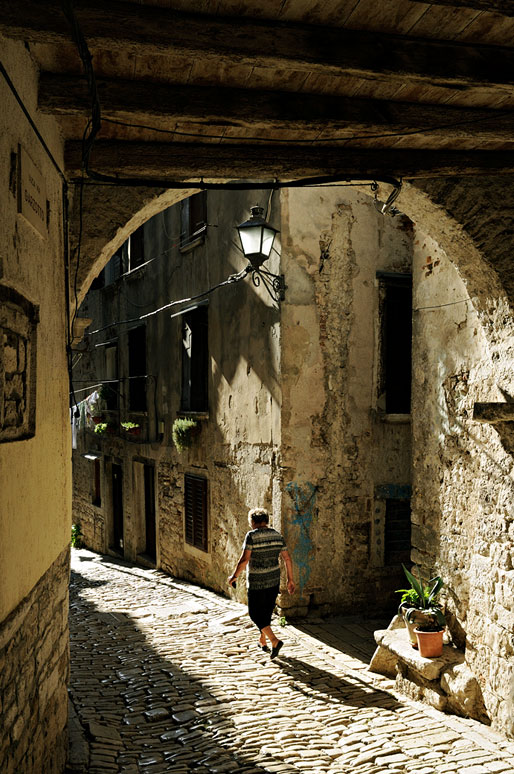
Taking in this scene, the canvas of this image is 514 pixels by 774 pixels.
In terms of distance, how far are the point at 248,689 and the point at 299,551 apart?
8.28 ft

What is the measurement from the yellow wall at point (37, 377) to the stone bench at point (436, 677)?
3.03m

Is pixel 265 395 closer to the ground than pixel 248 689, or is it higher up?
higher up

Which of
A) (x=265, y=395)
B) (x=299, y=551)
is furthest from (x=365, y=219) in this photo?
(x=299, y=551)

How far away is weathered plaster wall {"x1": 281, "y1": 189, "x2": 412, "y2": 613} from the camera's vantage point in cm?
852

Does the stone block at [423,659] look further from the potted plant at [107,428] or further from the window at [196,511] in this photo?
the potted plant at [107,428]

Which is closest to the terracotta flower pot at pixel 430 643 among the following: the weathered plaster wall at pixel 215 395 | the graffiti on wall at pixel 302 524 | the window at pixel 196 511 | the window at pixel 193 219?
the graffiti on wall at pixel 302 524

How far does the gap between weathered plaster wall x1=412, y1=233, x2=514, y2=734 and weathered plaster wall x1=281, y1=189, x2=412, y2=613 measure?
7.83 feet

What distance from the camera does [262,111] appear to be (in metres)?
3.50

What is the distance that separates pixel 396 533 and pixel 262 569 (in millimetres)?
2770

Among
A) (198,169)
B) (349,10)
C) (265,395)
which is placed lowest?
(265,395)

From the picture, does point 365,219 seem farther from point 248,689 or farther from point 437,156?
point 248,689

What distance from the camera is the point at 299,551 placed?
8492mm

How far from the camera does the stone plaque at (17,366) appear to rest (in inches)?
108

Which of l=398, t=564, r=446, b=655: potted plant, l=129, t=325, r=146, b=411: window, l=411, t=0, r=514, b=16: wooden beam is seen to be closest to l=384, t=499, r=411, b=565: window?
l=398, t=564, r=446, b=655: potted plant
